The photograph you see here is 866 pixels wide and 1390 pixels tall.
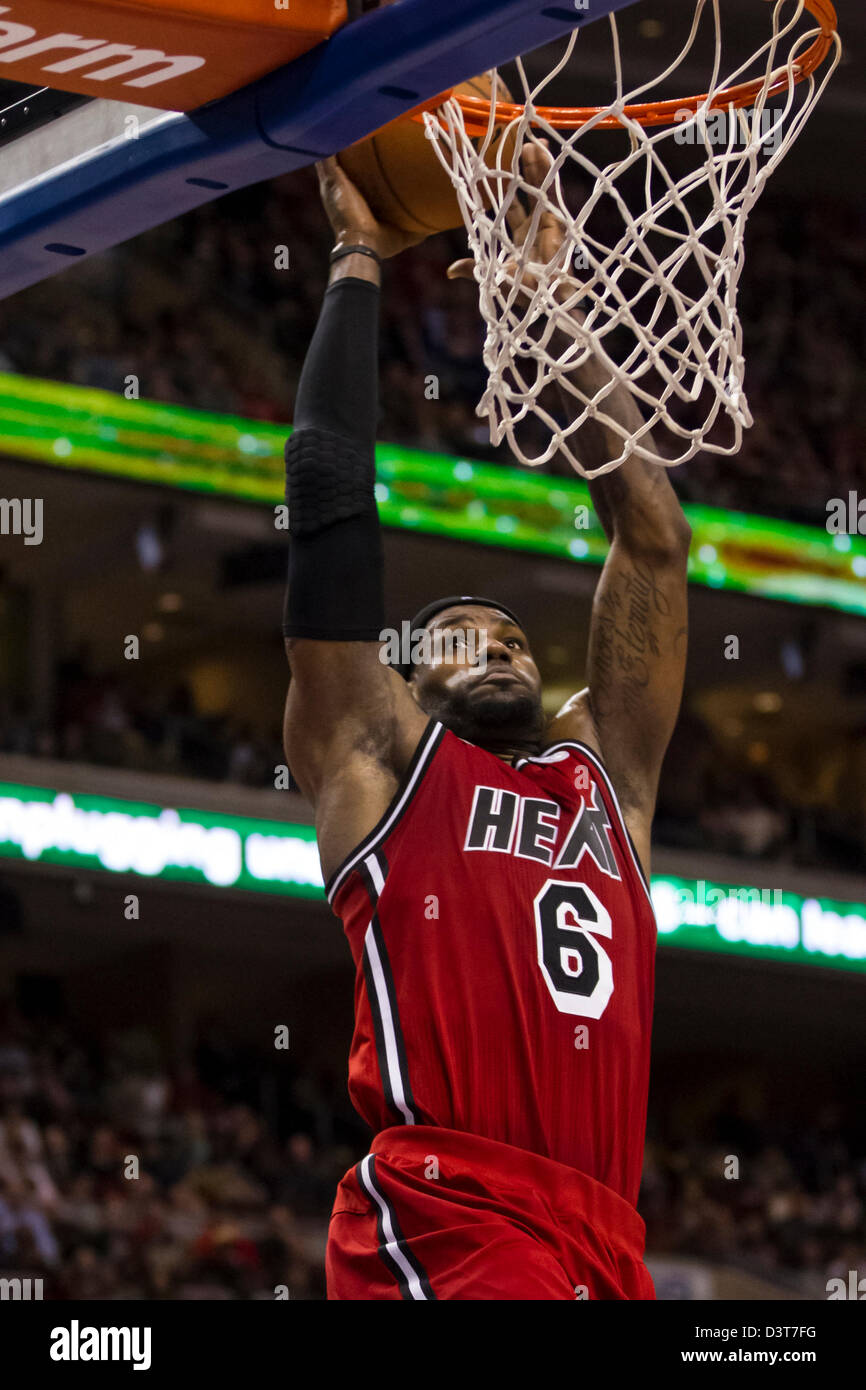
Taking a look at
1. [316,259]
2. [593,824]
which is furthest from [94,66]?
[316,259]

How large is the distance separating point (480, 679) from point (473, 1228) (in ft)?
3.60

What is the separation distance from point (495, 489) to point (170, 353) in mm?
2773

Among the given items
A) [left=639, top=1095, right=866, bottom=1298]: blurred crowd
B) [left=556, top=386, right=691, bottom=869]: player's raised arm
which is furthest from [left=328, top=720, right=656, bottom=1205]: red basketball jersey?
[left=639, top=1095, right=866, bottom=1298]: blurred crowd

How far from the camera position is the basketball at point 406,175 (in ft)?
12.7

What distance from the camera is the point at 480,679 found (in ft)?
12.9

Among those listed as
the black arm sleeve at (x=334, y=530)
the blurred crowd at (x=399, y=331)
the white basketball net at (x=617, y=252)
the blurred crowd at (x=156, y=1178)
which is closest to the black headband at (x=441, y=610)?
the white basketball net at (x=617, y=252)

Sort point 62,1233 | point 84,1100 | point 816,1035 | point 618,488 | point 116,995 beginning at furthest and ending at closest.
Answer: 1. point 816,1035
2. point 116,995
3. point 84,1100
4. point 62,1233
5. point 618,488

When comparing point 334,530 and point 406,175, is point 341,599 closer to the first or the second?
point 334,530

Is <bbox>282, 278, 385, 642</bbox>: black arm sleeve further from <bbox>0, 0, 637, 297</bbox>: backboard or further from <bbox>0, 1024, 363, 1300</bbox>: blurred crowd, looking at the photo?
<bbox>0, 1024, 363, 1300</bbox>: blurred crowd

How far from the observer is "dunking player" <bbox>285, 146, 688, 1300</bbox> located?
3.39m

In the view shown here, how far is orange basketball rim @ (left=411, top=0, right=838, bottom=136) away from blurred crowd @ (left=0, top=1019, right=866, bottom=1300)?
7.11 m

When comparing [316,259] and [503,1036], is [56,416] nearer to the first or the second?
[316,259]

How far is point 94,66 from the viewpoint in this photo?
11.0 feet

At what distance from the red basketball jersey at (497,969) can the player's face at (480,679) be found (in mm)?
183
